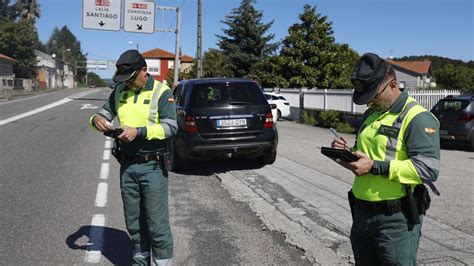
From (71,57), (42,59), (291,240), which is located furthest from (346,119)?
(71,57)

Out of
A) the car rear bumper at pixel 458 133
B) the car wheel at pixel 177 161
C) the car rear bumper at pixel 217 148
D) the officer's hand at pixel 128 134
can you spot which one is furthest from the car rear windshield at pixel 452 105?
the officer's hand at pixel 128 134

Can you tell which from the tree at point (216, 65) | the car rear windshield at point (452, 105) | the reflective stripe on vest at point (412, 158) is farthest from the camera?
the tree at point (216, 65)

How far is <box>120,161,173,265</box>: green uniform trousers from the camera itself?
12.5ft

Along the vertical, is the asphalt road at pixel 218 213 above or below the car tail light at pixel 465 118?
below

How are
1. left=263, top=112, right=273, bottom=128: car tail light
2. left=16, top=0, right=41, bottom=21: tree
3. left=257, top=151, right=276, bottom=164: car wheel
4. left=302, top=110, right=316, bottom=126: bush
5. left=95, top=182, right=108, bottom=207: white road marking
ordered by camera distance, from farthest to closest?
1. left=16, top=0, right=41, bottom=21: tree
2. left=302, top=110, right=316, bottom=126: bush
3. left=257, top=151, right=276, bottom=164: car wheel
4. left=263, top=112, right=273, bottom=128: car tail light
5. left=95, top=182, right=108, bottom=207: white road marking

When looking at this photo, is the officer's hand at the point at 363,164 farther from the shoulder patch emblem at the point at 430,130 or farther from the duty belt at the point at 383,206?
the shoulder patch emblem at the point at 430,130

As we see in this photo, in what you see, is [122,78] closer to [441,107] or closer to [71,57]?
[441,107]

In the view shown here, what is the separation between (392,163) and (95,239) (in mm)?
3537

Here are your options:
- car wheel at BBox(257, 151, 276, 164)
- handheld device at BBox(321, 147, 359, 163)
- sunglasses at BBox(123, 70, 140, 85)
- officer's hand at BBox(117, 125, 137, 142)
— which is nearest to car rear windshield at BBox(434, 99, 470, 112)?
car wheel at BBox(257, 151, 276, 164)

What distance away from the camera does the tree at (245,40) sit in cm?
4397

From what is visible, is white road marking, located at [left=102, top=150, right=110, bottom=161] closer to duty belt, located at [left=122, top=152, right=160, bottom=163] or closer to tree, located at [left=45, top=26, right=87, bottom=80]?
duty belt, located at [left=122, top=152, right=160, bottom=163]

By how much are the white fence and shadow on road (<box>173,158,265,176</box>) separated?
23.9 ft

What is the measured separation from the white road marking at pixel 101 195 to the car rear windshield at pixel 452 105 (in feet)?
31.5

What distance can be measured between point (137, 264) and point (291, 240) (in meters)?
1.76
